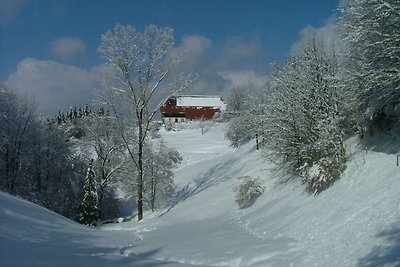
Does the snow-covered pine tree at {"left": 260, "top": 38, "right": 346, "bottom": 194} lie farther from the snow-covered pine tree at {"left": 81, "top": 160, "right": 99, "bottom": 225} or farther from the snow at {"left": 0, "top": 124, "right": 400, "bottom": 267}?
the snow-covered pine tree at {"left": 81, "top": 160, "right": 99, "bottom": 225}

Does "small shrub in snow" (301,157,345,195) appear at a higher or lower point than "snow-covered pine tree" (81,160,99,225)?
higher

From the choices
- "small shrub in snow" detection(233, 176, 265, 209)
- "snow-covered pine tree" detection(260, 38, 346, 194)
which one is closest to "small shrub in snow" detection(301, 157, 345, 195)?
"snow-covered pine tree" detection(260, 38, 346, 194)

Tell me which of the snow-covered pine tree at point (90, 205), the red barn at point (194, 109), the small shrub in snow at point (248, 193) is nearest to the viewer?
the small shrub in snow at point (248, 193)

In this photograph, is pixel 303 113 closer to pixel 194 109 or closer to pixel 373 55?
pixel 373 55

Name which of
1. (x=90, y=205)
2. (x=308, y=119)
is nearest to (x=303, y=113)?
(x=308, y=119)

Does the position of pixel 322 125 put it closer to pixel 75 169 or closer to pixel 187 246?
pixel 187 246

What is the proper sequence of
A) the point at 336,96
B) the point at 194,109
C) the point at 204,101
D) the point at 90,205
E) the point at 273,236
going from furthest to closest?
the point at 204,101, the point at 194,109, the point at 90,205, the point at 336,96, the point at 273,236

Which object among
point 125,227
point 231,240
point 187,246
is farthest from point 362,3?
point 125,227

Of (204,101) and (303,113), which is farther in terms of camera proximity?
(204,101)

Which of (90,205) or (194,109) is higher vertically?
(194,109)

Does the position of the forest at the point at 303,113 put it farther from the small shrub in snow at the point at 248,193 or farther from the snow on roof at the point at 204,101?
the snow on roof at the point at 204,101

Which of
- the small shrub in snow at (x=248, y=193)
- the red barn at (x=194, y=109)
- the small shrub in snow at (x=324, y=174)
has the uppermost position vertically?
the red barn at (x=194, y=109)

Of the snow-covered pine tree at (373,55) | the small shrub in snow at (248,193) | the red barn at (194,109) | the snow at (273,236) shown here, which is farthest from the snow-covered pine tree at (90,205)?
the red barn at (194,109)

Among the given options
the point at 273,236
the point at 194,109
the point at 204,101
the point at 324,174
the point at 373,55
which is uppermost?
the point at 204,101
